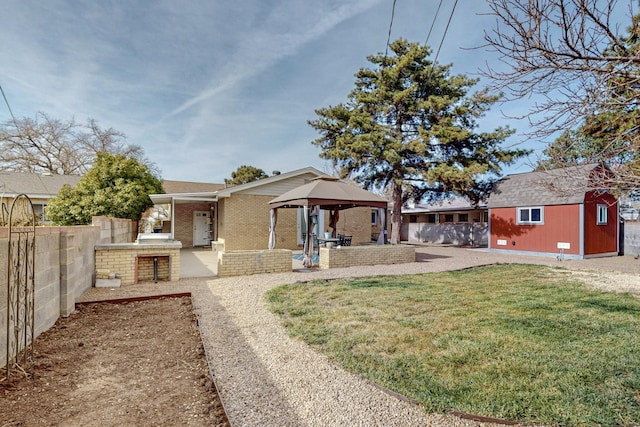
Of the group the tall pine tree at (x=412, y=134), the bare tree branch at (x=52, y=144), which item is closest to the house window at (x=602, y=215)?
the tall pine tree at (x=412, y=134)

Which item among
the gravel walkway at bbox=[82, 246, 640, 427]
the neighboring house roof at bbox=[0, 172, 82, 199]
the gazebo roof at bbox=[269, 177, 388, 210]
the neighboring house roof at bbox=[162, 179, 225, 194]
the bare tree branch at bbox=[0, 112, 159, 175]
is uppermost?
the bare tree branch at bbox=[0, 112, 159, 175]

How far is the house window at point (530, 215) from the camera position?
15766mm

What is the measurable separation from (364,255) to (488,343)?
24.2 feet

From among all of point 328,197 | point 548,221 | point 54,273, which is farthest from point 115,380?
point 548,221

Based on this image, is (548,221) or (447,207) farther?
(447,207)

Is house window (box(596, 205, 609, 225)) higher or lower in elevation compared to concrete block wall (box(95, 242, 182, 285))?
higher

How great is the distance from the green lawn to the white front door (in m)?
13.6

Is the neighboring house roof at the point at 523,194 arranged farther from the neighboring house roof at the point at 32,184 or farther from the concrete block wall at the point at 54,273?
the neighboring house roof at the point at 32,184

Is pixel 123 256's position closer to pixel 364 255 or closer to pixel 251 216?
pixel 364 255

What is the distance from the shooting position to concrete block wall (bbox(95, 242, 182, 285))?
7.57m

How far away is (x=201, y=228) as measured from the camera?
19.8m

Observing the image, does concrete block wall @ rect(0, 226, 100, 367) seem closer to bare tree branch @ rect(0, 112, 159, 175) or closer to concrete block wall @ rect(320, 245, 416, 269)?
concrete block wall @ rect(320, 245, 416, 269)

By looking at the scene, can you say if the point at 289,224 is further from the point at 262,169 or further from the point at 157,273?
the point at 262,169

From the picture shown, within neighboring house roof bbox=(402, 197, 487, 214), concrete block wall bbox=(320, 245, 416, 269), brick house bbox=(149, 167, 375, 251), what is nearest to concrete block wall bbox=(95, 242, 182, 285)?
concrete block wall bbox=(320, 245, 416, 269)
